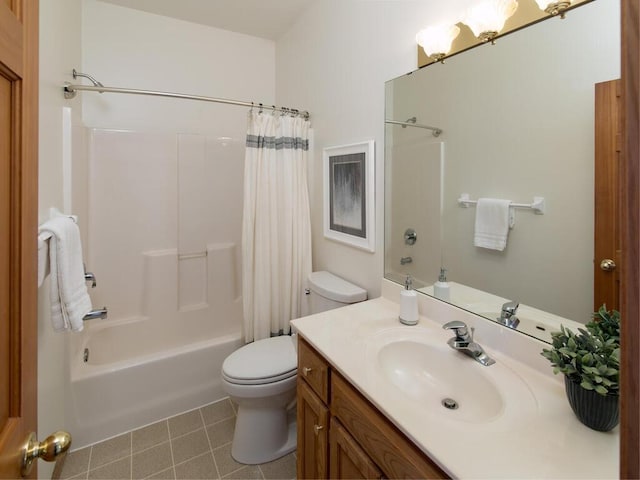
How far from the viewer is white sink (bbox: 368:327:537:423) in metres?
0.84

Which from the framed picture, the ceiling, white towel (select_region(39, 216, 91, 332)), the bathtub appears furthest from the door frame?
the ceiling

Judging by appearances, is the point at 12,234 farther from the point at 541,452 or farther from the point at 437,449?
the point at 541,452

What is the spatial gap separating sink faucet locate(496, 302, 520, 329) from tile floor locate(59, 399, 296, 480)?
1272mm

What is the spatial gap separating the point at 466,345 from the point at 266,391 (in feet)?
3.21

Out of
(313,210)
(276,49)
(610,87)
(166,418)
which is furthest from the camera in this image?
(276,49)

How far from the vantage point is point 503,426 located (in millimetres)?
727

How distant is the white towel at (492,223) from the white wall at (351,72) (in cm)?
Answer: 52

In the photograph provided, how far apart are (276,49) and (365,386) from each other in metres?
2.74

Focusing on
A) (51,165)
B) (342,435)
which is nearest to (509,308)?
(342,435)

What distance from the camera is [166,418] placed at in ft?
6.32

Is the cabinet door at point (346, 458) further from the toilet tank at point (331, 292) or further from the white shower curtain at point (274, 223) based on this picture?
the white shower curtain at point (274, 223)

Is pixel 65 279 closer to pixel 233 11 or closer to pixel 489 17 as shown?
pixel 489 17

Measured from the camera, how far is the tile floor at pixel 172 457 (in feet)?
5.05

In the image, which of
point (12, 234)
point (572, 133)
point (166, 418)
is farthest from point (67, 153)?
point (572, 133)
